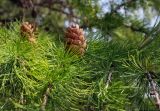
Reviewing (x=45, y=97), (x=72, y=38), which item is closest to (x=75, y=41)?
(x=72, y=38)

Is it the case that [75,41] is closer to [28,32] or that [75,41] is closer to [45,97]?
[28,32]

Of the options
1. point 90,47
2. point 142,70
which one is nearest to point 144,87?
point 142,70

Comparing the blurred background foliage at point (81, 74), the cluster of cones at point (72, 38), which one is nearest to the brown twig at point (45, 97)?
the blurred background foliage at point (81, 74)

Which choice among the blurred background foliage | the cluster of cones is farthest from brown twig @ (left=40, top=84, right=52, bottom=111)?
the cluster of cones

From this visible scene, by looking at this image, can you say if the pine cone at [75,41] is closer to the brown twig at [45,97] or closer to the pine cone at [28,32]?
the pine cone at [28,32]

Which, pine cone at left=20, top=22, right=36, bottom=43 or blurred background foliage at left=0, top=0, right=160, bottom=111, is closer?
blurred background foliage at left=0, top=0, right=160, bottom=111

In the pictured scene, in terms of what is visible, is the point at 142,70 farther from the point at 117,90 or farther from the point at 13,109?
the point at 13,109

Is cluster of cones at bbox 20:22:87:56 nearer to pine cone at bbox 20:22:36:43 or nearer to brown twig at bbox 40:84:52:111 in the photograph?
pine cone at bbox 20:22:36:43

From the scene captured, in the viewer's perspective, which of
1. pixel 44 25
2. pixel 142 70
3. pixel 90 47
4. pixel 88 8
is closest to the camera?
pixel 142 70
